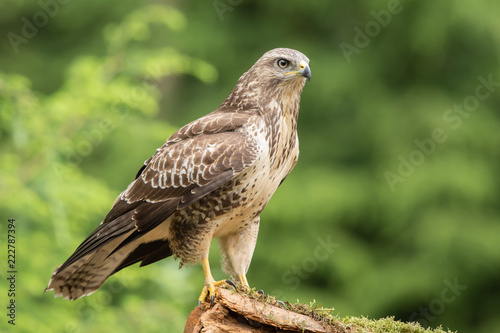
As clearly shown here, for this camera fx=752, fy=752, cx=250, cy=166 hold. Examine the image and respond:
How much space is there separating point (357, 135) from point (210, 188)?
715 centimetres

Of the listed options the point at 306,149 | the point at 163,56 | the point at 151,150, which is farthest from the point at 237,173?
the point at 306,149

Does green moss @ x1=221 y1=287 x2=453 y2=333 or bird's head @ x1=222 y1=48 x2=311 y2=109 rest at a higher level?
bird's head @ x1=222 y1=48 x2=311 y2=109

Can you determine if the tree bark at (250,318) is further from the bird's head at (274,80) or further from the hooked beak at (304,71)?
the hooked beak at (304,71)

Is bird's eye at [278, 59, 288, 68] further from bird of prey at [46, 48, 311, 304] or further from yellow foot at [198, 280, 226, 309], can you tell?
yellow foot at [198, 280, 226, 309]

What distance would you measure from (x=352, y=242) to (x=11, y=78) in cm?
641

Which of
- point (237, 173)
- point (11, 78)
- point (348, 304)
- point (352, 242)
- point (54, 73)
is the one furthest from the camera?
point (54, 73)

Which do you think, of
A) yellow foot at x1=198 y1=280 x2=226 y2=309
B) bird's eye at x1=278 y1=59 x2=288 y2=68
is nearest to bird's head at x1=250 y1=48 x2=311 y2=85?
bird's eye at x1=278 y1=59 x2=288 y2=68

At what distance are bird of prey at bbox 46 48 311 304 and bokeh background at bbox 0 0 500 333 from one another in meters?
3.09

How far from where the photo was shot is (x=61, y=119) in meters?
7.39

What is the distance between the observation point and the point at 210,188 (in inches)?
215

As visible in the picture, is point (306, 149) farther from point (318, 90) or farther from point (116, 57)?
point (116, 57)

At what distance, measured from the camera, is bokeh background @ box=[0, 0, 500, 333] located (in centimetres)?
1111

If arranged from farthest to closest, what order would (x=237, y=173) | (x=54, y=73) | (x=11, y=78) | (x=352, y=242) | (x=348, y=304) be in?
(x=54, y=73) < (x=352, y=242) < (x=348, y=304) < (x=11, y=78) < (x=237, y=173)

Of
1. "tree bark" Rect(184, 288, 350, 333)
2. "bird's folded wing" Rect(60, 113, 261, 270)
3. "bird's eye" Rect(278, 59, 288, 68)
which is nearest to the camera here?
"tree bark" Rect(184, 288, 350, 333)
